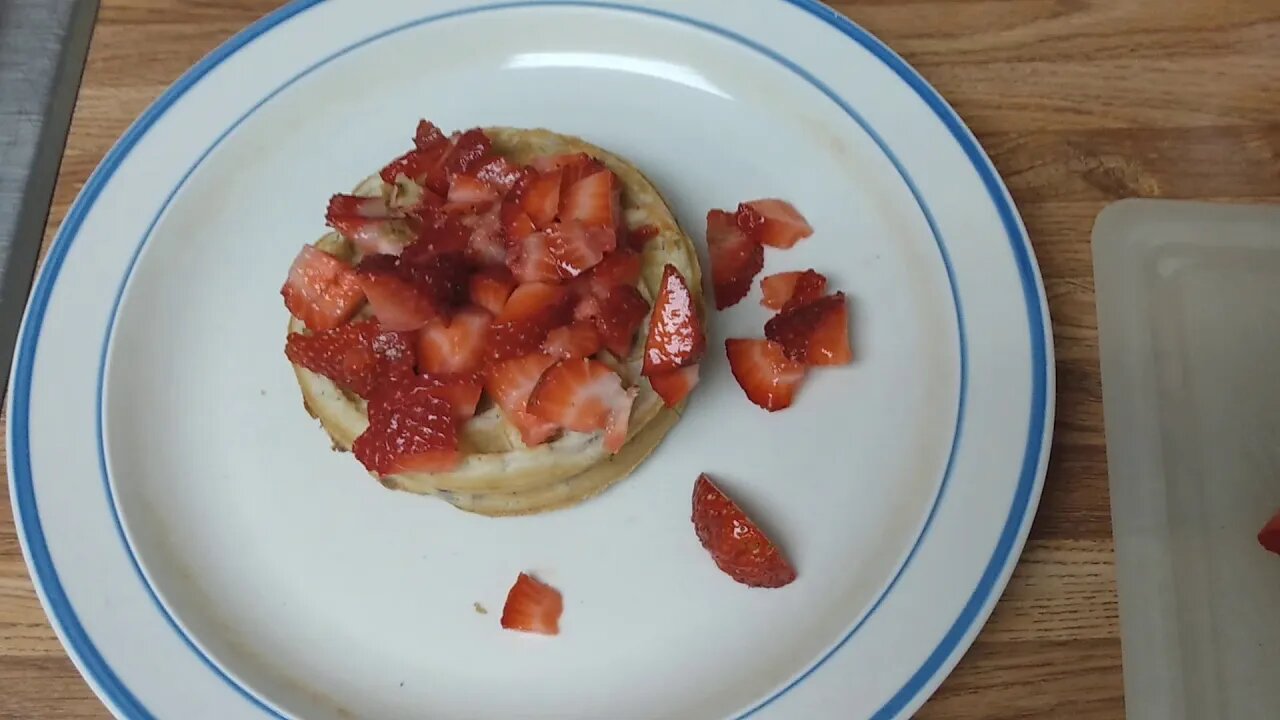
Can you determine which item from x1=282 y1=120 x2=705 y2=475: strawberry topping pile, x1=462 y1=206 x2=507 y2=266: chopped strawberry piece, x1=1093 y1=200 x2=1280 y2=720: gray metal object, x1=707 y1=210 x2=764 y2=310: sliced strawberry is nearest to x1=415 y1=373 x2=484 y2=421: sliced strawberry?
x1=282 y1=120 x2=705 y2=475: strawberry topping pile

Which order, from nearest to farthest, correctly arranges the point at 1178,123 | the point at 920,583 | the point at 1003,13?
the point at 920,583 < the point at 1178,123 < the point at 1003,13

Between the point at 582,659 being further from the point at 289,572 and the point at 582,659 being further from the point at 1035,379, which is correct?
the point at 1035,379

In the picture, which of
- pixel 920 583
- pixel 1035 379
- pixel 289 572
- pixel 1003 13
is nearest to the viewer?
pixel 920 583

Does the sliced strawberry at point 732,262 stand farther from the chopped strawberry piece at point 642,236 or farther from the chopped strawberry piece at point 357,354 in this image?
the chopped strawberry piece at point 357,354

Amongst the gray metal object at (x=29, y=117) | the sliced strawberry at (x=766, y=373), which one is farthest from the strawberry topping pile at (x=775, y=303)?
the gray metal object at (x=29, y=117)

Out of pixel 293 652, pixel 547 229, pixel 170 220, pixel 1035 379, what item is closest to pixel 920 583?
pixel 1035 379

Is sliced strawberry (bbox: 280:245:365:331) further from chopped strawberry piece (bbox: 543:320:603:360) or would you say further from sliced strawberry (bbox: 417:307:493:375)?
chopped strawberry piece (bbox: 543:320:603:360)

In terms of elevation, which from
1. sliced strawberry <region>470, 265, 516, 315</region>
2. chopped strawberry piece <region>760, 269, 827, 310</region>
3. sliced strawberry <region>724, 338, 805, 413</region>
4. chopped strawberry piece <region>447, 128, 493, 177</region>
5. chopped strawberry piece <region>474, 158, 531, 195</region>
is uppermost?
chopped strawberry piece <region>447, 128, 493, 177</region>
